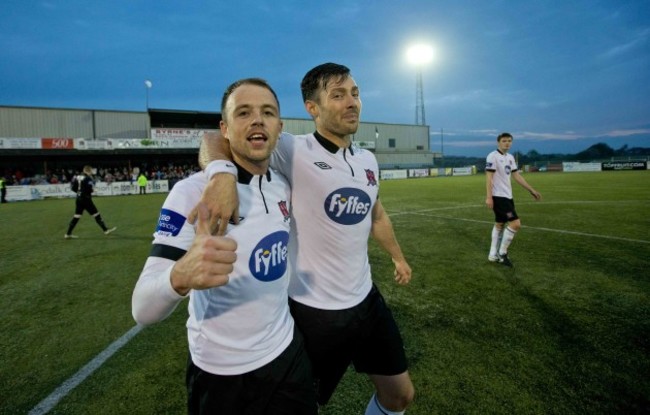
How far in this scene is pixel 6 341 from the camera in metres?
3.95

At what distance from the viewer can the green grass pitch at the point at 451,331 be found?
282cm

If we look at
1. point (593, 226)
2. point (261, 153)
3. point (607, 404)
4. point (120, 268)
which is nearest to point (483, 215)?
point (593, 226)

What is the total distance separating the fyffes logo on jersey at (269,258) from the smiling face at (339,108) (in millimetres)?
981

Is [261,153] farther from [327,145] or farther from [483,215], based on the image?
[483,215]

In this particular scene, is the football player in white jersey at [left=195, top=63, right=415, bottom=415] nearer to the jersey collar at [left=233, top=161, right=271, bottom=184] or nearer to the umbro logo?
the umbro logo

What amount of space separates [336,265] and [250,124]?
105cm

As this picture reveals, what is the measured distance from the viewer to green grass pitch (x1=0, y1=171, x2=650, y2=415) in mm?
2820

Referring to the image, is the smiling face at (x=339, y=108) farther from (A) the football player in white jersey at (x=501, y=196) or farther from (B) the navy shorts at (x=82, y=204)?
(B) the navy shorts at (x=82, y=204)

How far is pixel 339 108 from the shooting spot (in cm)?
248

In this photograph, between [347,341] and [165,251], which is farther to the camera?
[347,341]

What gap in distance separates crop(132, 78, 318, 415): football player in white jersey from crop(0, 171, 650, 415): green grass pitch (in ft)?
4.30

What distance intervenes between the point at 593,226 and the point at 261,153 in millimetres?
10776

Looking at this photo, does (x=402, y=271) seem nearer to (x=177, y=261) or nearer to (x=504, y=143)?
(x=177, y=261)

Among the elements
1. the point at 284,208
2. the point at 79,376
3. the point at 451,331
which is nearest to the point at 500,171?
the point at 451,331
